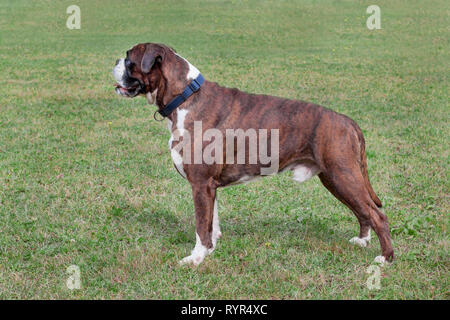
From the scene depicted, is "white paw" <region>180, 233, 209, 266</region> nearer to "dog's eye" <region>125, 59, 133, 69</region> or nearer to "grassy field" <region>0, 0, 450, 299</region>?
"grassy field" <region>0, 0, 450, 299</region>

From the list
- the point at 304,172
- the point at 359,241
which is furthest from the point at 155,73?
the point at 359,241

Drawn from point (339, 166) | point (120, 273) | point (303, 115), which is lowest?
point (120, 273)

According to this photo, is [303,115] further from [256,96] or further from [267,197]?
[267,197]

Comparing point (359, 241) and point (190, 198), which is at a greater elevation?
point (359, 241)

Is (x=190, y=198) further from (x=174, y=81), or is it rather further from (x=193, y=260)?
(x=174, y=81)

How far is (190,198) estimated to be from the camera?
6848mm

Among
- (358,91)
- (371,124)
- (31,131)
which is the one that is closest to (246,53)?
(358,91)

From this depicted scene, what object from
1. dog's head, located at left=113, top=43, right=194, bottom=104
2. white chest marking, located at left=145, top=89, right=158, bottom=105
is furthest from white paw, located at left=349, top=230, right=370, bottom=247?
white chest marking, located at left=145, top=89, right=158, bottom=105

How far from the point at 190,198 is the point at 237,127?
6.82 ft

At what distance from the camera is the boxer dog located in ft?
16.0

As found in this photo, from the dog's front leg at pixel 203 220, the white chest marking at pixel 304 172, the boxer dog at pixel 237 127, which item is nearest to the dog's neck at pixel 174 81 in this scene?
the boxer dog at pixel 237 127

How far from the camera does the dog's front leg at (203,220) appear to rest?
4.98m

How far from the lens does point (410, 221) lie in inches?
227

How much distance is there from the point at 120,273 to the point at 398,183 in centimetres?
407
